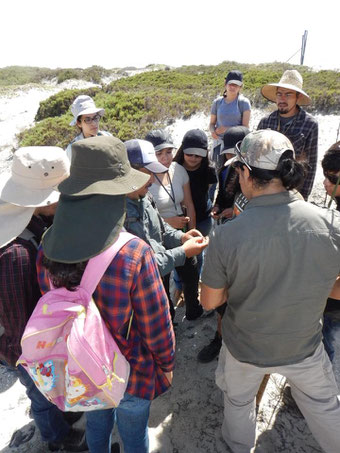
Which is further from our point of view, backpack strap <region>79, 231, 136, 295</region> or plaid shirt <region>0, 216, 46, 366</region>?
plaid shirt <region>0, 216, 46, 366</region>

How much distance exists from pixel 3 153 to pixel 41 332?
14.2 metres

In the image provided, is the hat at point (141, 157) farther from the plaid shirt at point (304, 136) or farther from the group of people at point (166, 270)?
the plaid shirt at point (304, 136)

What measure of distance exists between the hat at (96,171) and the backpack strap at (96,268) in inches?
8.8

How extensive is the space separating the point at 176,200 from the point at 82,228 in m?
→ 1.83

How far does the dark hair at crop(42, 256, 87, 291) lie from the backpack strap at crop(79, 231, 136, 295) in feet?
0.07

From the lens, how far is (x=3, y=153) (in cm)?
1319

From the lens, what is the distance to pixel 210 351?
2738mm

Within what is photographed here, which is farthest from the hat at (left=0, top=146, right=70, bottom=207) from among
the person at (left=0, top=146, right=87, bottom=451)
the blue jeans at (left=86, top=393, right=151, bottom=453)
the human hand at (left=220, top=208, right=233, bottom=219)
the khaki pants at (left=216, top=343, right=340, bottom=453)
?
the human hand at (left=220, top=208, right=233, bottom=219)

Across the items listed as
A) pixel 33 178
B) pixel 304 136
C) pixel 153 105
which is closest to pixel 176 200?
pixel 33 178

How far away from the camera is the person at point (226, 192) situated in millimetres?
2729

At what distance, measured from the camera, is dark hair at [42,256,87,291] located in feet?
3.77

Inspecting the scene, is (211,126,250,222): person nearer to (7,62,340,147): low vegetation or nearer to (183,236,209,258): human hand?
(183,236,209,258): human hand

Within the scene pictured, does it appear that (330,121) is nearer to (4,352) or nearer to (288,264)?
(288,264)

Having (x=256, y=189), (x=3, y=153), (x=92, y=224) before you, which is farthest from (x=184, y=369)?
(x=3, y=153)
